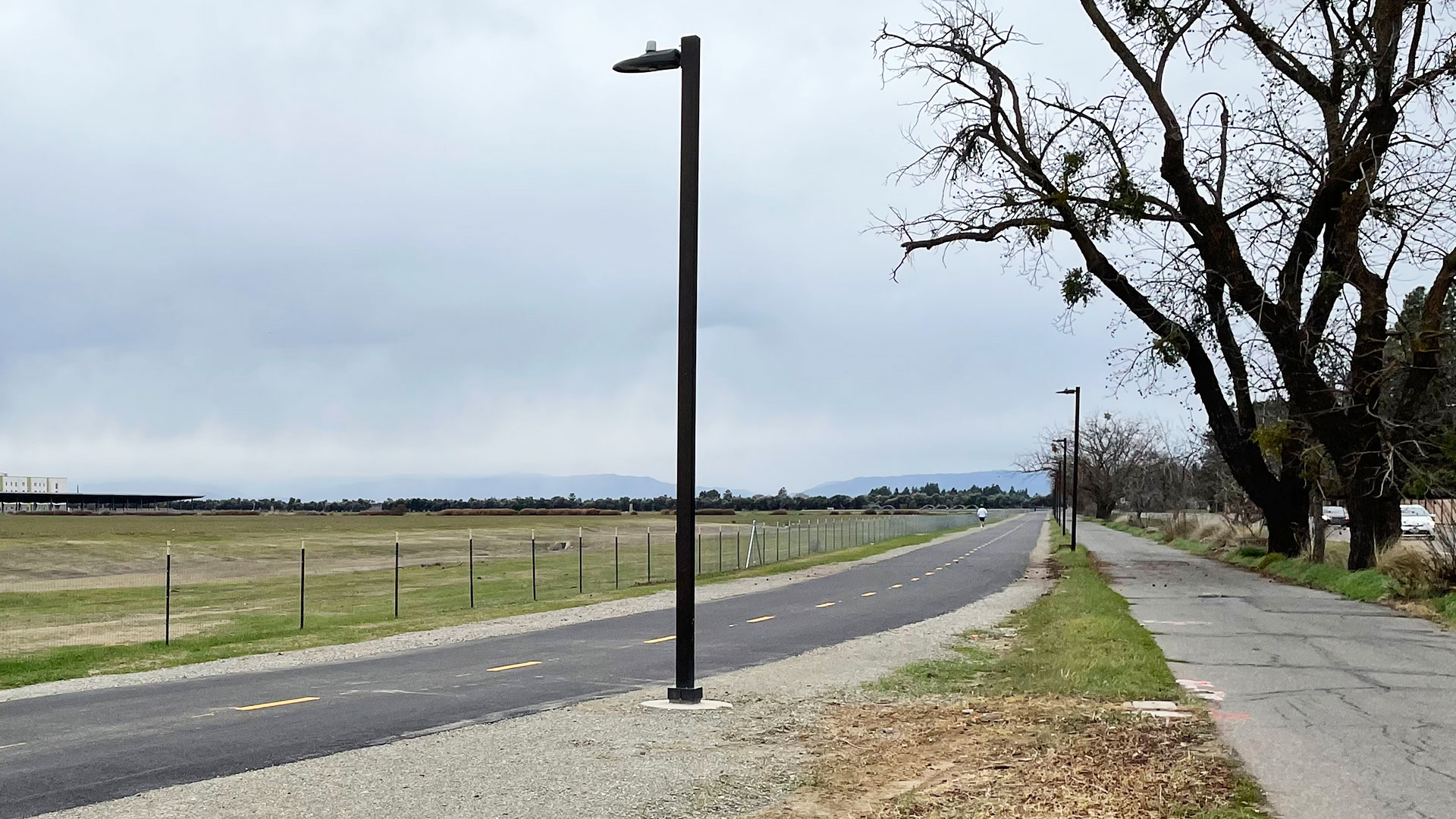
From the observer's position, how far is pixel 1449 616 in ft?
63.5

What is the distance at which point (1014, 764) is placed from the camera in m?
8.65

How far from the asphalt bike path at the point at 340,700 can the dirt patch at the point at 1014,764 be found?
3.59m

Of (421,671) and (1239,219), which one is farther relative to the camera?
(1239,219)

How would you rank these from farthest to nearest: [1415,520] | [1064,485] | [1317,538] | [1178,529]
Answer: [1064,485]
[1178,529]
[1415,520]
[1317,538]

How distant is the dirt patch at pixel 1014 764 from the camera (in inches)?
293

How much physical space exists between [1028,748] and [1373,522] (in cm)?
2230

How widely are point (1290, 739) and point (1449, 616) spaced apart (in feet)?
39.3

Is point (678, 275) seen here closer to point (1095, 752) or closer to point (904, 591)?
point (1095, 752)

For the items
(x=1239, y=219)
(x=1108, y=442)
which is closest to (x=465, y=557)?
(x=1239, y=219)

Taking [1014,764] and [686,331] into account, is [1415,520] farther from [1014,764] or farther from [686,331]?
[1014,764]

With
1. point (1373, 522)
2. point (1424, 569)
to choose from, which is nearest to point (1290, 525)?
point (1373, 522)

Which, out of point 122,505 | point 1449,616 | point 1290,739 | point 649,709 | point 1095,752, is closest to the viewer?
point 1095,752

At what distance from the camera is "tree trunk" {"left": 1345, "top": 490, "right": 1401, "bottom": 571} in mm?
27578

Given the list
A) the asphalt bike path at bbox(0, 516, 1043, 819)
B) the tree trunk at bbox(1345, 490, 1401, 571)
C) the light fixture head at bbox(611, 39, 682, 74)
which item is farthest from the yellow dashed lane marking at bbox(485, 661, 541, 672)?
the tree trunk at bbox(1345, 490, 1401, 571)
